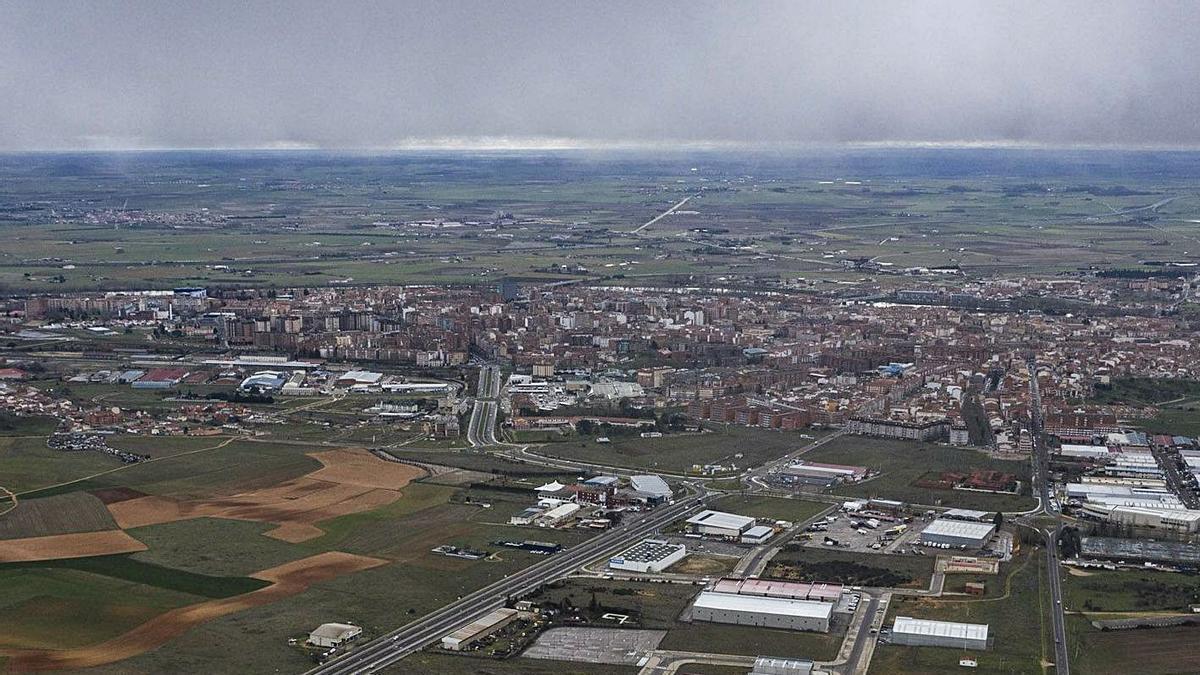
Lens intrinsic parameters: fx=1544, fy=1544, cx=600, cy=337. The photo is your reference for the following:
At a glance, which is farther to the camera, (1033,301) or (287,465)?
(1033,301)

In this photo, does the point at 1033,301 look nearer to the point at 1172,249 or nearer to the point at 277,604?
the point at 1172,249

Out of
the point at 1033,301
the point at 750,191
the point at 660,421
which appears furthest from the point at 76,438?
the point at 750,191

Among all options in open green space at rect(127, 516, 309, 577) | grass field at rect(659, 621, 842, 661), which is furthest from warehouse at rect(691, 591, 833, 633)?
open green space at rect(127, 516, 309, 577)

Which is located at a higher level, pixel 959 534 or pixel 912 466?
pixel 959 534

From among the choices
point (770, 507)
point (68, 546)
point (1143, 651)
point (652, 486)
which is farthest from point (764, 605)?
point (68, 546)

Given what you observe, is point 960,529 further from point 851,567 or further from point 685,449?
point 685,449

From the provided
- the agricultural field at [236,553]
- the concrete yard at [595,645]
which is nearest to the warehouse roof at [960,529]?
the agricultural field at [236,553]
